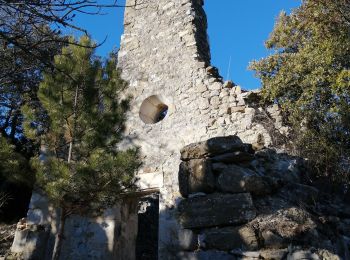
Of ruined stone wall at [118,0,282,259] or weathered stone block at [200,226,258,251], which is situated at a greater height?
ruined stone wall at [118,0,282,259]

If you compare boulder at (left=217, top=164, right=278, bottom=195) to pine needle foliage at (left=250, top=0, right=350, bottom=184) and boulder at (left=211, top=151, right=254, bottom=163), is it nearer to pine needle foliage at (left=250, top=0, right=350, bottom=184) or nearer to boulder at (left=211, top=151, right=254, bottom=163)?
boulder at (left=211, top=151, right=254, bottom=163)

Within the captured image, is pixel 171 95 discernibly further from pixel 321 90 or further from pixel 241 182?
pixel 241 182

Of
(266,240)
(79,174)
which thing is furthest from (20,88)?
(266,240)

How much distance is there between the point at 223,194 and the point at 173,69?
4093mm

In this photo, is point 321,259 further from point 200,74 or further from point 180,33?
point 180,33

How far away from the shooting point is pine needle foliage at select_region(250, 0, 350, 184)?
18.0 feet

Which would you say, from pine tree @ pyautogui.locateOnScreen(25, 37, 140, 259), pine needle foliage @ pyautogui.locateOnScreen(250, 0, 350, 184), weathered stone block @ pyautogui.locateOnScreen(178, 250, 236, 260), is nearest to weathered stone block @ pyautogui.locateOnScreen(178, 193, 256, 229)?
weathered stone block @ pyautogui.locateOnScreen(178, 250, 236, 260)

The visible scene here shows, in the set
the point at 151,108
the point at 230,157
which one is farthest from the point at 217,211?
the point at 151,108

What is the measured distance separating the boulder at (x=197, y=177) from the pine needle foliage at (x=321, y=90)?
2170mm

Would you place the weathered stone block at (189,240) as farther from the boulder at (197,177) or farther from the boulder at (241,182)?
the boulder at (241,182)

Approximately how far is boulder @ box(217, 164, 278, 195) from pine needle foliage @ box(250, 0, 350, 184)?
1.87 metres

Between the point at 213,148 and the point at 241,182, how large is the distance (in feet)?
1.61

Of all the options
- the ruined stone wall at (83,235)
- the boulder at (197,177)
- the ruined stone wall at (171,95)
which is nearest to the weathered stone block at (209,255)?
the boulder at (197,177)

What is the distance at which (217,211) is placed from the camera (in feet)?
11.3
